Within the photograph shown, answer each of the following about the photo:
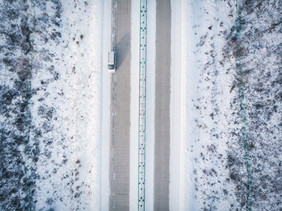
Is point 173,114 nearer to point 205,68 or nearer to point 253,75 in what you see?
point 205,68

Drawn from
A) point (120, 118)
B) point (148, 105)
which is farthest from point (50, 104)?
point (148, 105)

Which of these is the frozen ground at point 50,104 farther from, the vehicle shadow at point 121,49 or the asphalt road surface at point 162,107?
the asphalt road surface at point 162,107

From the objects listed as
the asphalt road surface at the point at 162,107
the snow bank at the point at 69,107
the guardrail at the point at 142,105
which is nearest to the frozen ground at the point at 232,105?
the asphalt road surface at the point at 162,107

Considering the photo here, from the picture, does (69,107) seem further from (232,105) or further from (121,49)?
(232,105)

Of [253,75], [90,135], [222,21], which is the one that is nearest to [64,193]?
[90,135]

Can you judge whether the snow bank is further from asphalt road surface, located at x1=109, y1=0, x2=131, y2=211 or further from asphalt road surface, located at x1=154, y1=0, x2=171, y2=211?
asphalt road surface, located at x1=154, y1=0, x2=171, y2=211

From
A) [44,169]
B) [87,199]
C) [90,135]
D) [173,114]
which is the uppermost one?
[173,114]

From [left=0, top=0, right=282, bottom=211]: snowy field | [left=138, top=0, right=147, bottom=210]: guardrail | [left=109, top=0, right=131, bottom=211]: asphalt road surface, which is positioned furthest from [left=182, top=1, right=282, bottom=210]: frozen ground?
[left=109, top=0, right=131, bottom=211]: asphalt road surface
